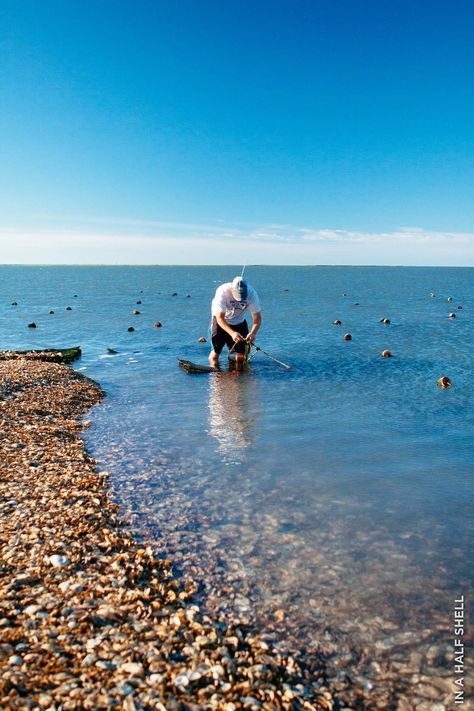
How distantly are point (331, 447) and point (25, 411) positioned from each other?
926 cm

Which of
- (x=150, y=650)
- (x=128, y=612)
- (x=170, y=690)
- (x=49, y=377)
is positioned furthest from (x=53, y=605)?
(x=49, y=377)

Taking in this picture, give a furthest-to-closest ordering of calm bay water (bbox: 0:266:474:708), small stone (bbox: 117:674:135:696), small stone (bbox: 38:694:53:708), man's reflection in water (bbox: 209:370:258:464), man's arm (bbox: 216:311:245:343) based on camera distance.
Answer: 1. man's arm (bbox: 216:311:245:343)
2. man's reflection in water (bbox: 209:370:258:464)
3. calm bay water (bbox: 0:266:474:708)
4. small stone (bbox: 117:674:135:696)
5. small stone (bbox: 38:694:53:708)

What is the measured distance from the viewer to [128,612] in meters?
6.12

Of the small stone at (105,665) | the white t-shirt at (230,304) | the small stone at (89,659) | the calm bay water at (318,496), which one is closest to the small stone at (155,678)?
the small stone at (105,665)

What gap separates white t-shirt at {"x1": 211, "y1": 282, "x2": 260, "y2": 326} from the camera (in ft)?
68.2

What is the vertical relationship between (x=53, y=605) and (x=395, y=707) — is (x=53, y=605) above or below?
above

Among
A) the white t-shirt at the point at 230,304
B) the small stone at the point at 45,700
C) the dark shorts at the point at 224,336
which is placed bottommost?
the small stone at the point at 45,700

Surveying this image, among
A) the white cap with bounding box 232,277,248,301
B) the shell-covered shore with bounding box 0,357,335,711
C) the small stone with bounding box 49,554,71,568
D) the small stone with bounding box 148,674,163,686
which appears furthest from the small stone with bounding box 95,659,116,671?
the white cap with bounding box 232,277,248,301

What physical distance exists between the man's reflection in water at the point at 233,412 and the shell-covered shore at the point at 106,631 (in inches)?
175

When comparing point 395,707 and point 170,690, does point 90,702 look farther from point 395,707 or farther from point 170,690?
point 395,707

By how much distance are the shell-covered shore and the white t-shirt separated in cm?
1270

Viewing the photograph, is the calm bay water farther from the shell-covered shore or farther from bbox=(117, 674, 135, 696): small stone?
bbox=(117, 674, 135, 696): small stone

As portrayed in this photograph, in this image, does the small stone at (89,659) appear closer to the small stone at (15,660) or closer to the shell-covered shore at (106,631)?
the shell-covered shore at (106,631)

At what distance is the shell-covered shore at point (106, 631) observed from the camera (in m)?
4.82
